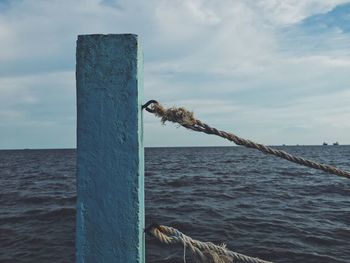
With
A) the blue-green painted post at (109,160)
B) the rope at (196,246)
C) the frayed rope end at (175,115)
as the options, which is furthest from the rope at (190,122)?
the rope at (196,246)

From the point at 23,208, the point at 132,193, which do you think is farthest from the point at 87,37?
the point at 23,208

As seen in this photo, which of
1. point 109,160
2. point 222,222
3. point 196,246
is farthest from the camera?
point 222,222

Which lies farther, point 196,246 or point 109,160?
point 196,246

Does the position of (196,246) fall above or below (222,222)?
above

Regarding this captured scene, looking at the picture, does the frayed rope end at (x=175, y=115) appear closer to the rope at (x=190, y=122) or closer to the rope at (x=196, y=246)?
the rope at (x=190, y=122)

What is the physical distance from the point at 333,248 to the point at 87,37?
867 cm

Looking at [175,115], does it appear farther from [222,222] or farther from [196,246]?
[222,222]

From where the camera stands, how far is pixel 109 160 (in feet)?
5.16

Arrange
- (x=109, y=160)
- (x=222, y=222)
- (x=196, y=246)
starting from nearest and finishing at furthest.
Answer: (x=109, y=160), (x=196, y=246), (x=222, y=222)

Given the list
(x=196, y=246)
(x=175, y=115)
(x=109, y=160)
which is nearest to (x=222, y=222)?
(x=196, y=246)

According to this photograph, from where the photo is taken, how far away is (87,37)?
156 centimetres

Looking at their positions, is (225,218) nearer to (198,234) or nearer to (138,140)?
(198,234)

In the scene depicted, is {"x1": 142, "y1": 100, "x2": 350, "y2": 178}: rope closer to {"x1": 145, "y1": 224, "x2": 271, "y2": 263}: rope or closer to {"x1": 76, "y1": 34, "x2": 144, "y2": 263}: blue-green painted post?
{"x1": 76, "y1": 34, "x2": 144, "y2": 263}: blue-green painted post

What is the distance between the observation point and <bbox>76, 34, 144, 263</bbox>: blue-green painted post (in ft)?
5.14
